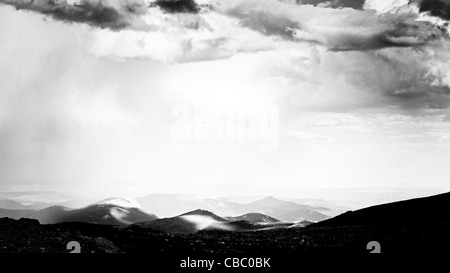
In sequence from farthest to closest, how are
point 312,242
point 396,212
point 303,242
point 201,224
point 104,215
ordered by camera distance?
point 104,215 → point 201,224 → point 396,212 → point 303,242 → point 312,242

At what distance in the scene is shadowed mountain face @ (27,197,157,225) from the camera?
11241 cm

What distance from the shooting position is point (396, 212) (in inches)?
2106

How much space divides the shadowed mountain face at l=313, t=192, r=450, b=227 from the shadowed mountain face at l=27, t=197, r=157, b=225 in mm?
68644

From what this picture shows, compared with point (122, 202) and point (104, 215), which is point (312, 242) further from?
point (122, 202)

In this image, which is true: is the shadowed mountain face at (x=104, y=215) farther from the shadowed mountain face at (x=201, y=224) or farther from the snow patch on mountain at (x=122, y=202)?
the shadowed mountain face at (x=201, y=224)

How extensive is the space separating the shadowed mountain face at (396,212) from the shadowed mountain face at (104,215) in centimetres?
6864

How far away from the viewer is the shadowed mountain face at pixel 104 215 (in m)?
112

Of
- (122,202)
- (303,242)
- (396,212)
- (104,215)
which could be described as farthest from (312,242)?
(122,202)

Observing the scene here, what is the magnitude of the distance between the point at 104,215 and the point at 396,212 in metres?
81.1

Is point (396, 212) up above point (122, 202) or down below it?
below

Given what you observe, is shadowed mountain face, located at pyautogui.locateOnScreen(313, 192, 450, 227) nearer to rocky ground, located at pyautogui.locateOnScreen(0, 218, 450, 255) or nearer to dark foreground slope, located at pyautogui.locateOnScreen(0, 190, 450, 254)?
dark foreground slope, located at pyautogui.locateOnScreen(0, 190, 450, 254)

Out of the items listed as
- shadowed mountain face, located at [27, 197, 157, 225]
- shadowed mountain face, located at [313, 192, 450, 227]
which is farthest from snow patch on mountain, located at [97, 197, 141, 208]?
shadowed mountain face, located at [313, 192, 450, 227]

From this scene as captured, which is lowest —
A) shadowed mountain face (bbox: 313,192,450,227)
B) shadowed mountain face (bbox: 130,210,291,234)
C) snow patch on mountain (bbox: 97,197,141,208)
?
shadowed mountain face (bbox: 130,210,291,234)
